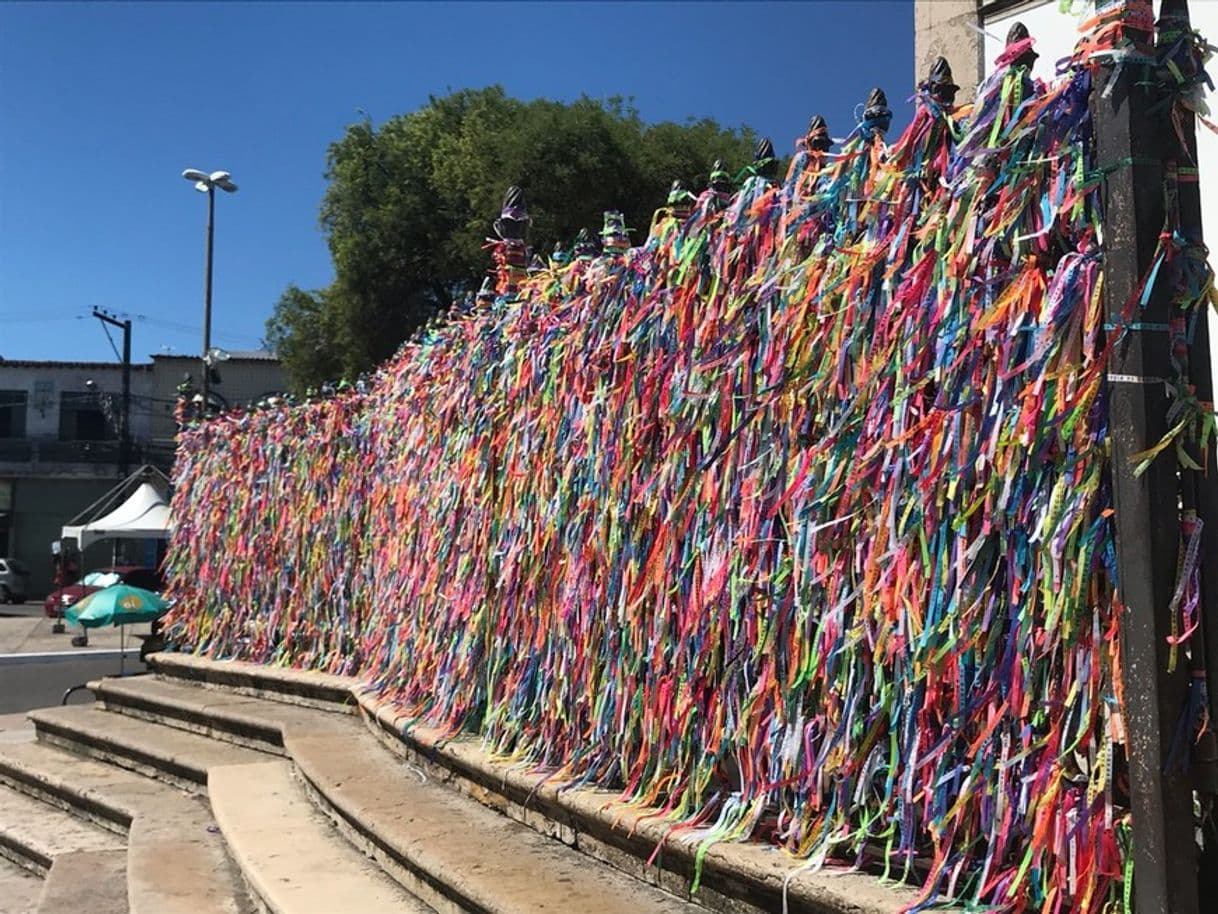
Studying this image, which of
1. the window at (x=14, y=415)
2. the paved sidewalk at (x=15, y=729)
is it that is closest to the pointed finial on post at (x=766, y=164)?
the paved sidewalk at (x=15, y=729)

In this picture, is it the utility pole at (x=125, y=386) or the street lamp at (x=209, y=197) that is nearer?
the street lamp at (x=209, y=197)

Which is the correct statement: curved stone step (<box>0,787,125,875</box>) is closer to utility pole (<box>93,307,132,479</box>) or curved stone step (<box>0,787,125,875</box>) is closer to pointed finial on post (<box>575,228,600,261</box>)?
pointed finial on post (<box>575,228,600,261</box>)

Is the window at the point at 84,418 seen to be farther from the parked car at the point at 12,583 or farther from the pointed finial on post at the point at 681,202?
the pointed finial on post at the point at 681,202

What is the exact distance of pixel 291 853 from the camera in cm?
454

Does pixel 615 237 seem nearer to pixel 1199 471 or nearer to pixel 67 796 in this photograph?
pixel 1199 471

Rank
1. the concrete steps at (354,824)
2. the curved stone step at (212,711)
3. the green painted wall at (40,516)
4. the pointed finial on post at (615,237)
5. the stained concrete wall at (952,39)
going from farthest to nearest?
1. the green painted wall at (40,516)
2. the curved stone step at (212,711)
3. the stained concrete wall at (952,39)
4. the pointed finial on post at (615,237)
5. the concrete steps at (354,824)

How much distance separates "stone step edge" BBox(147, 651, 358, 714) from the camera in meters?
7.30

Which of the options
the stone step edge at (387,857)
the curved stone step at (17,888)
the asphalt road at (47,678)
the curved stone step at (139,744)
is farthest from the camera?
the asphalt road at (47,678)

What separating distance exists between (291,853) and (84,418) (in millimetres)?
37910

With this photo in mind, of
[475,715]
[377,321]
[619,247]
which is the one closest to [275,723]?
[475,715]

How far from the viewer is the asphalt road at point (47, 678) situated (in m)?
12.8

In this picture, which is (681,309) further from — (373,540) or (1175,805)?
(373,540)

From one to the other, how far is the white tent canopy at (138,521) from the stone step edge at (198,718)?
686cm

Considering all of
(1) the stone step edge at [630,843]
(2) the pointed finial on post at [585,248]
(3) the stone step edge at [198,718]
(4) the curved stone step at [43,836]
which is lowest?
(4) the curved stone step at [43,836]
